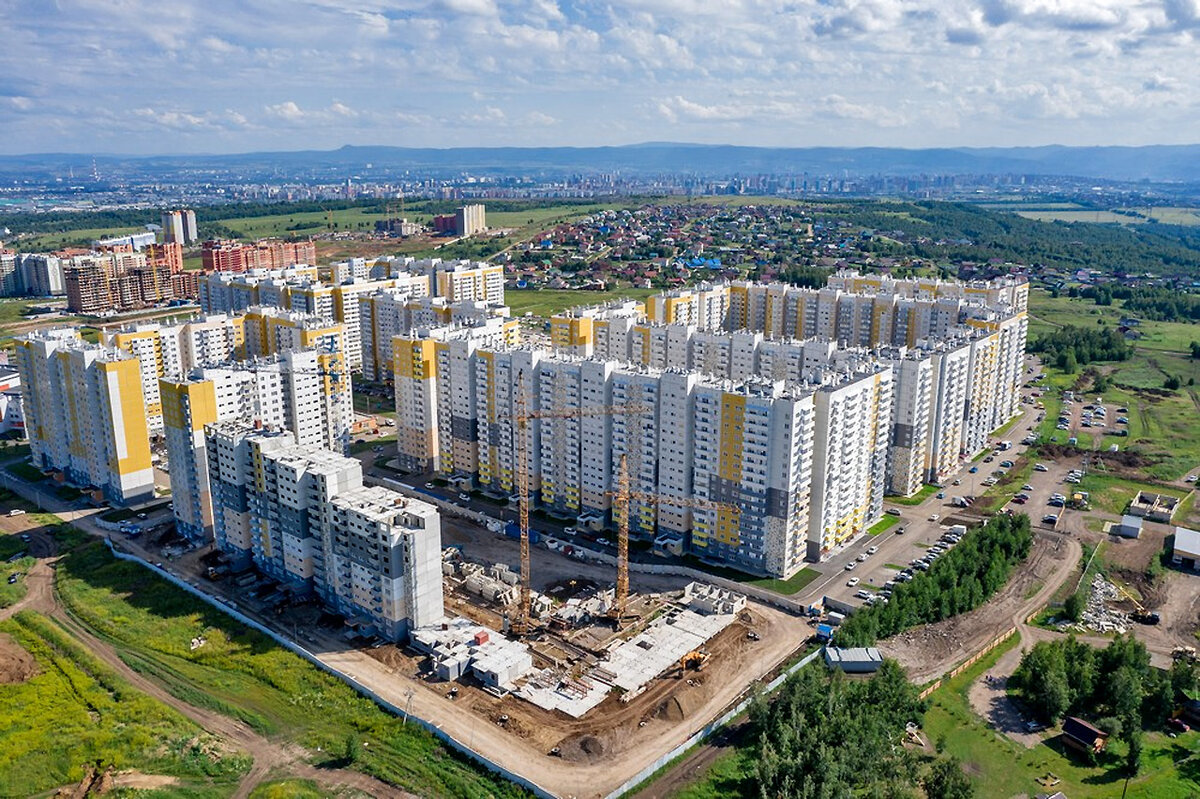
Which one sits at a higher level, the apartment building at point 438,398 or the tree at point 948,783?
the apartment building at point 438,398

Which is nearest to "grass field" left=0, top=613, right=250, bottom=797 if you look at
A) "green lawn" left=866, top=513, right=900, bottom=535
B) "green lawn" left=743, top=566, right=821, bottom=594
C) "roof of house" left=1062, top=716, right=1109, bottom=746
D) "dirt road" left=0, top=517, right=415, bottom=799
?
"dirt road" left=0, top=517, right=415, bottom=799

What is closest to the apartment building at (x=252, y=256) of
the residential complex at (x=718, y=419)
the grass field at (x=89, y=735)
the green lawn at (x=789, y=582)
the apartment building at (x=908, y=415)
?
the residential complex at (x=718, y=419)

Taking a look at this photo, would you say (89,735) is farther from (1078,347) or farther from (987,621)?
(1078,347)

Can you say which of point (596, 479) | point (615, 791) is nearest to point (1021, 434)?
point (596, 479)

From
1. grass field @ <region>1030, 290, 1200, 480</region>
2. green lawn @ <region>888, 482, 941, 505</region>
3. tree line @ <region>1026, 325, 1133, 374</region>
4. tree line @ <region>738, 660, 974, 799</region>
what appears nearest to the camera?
tree line @ <region>738, 660, 974, 799</region>

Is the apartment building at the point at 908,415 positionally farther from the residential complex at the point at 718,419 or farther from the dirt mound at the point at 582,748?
the dirt mound at the point at 582,748

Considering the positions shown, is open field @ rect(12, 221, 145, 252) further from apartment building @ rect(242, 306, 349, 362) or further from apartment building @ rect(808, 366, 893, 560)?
apartment building @ rect(808, 366, 893, 560)

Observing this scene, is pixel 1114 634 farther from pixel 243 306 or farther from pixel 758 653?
pixel 243 306
